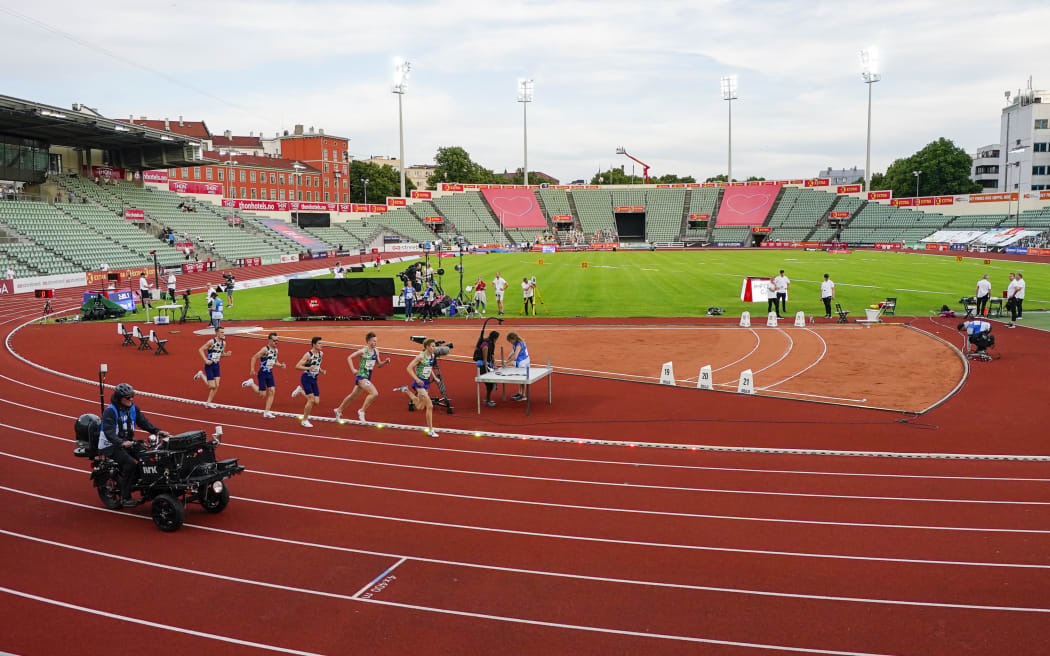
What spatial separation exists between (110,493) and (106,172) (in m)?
60.0

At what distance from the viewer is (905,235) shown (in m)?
86.1

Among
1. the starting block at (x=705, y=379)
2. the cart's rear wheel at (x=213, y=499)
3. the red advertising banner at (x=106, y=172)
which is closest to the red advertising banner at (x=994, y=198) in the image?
the starting block at (x=705, y=379)

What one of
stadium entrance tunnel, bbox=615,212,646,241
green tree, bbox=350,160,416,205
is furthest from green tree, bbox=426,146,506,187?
stadium entrance tunnel, bbox=615,212,646,241

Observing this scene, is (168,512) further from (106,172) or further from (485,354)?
(106,172)

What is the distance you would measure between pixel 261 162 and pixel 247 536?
382ft

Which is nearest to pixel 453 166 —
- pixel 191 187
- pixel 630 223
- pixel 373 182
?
pixel 373 182

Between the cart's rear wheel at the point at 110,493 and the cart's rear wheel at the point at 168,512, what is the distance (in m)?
1.01

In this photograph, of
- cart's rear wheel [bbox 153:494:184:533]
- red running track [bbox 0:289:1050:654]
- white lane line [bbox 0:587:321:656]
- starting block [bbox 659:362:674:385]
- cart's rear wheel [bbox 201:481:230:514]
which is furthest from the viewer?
starting block [bbox 659:362:674:385]

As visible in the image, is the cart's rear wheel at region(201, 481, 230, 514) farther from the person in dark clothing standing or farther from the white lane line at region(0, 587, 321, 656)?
the person in dark clothing standing

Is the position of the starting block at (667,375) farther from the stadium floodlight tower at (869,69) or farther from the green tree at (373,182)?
the green tree at (373,182)

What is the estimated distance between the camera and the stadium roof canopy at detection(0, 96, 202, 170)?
43.5m

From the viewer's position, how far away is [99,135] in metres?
52.7

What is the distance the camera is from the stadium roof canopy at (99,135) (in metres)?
43.5

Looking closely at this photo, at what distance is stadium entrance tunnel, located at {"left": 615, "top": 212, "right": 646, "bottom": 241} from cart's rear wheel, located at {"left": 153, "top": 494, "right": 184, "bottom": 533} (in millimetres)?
99070
